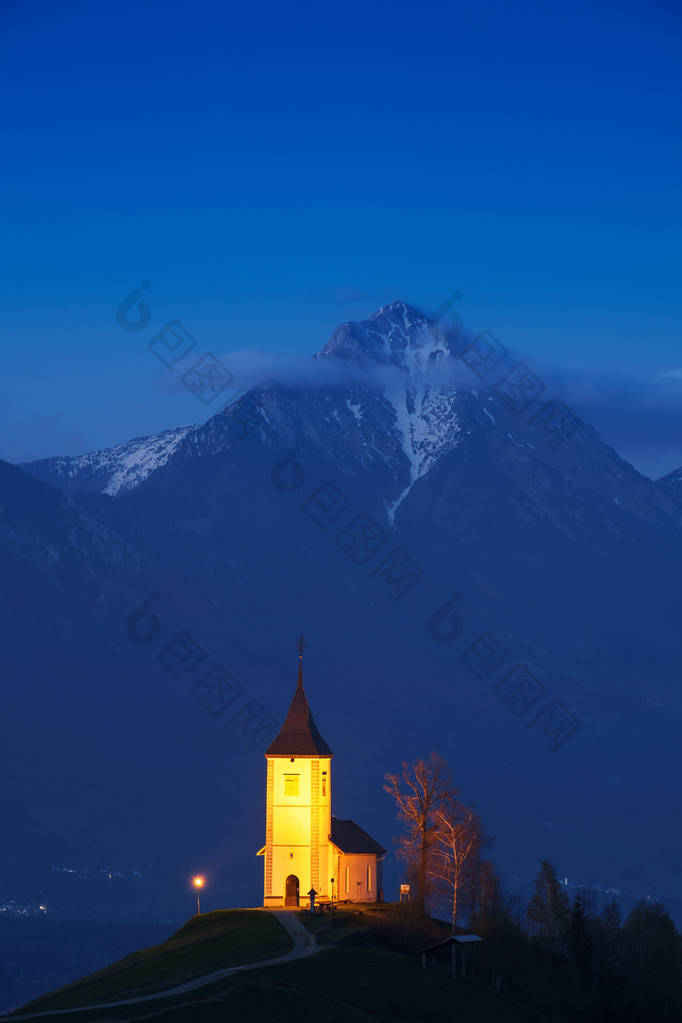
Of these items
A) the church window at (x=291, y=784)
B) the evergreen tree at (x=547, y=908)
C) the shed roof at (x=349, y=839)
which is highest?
the church window at (x=291, y=784)

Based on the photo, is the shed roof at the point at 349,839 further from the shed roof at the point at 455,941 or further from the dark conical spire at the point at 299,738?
the shed roof at the point at 455,941

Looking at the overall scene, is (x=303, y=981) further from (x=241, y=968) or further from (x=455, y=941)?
(x=455, y=941)

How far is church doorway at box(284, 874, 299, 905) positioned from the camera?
115438 millimetres

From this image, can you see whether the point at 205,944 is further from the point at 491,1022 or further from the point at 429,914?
the point at 491,1022

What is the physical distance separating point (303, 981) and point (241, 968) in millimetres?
5928

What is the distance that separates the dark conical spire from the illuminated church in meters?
0.08

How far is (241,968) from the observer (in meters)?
83.2

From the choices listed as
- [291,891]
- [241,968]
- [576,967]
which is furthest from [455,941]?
[291,891]

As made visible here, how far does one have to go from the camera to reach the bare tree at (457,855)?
107m

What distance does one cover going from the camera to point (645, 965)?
109062 millimetres

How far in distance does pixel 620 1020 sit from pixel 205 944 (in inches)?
1135

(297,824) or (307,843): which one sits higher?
(297,824)

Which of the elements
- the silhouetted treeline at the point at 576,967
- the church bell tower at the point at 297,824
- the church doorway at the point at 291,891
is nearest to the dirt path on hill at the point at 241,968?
the church doorway at the point at 291,891

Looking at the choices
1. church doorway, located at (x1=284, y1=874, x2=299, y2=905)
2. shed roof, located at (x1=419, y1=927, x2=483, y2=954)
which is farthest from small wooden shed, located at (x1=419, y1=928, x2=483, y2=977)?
church doorway, located at (x1=284, y1=874, x2=299, y2=905)
